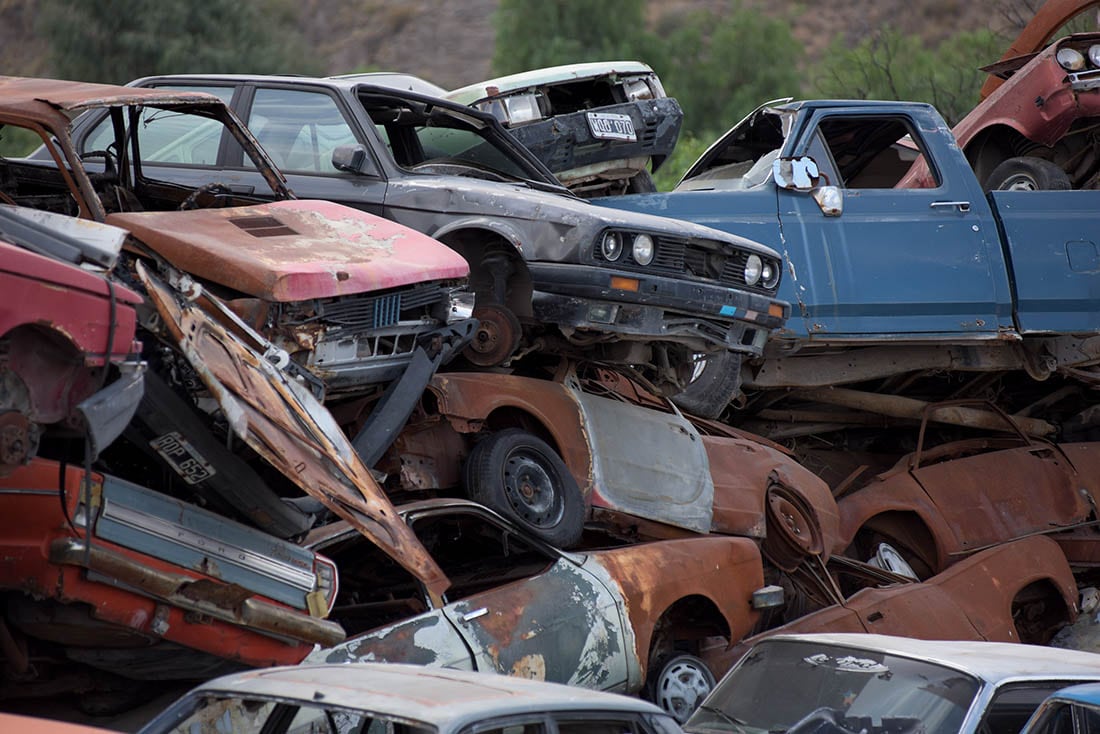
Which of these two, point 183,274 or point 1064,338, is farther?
point 1064,338

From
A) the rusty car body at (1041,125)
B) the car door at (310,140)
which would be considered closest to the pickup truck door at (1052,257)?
the rusty car body at (1041,125)

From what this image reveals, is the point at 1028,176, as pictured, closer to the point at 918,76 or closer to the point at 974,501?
the point at 974,501

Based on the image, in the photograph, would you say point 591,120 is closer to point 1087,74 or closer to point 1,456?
point 1087,74

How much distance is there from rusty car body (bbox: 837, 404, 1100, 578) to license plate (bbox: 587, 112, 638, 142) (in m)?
3.01

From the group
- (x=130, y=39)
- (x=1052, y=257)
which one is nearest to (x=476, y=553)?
(x=1052, y=257)

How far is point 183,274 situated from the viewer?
5.60 meters

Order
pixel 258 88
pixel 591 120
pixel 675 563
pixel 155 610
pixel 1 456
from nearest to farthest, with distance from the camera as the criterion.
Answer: pixel 1 456
pixel 155 610
pixel 675 563
pixel 258 88
pixel 591 120

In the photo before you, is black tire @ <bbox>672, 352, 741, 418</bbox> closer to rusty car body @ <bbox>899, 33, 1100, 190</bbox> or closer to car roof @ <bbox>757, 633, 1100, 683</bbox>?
rusty car body @ <bbox>899, 33, 1100, 190</bbox>

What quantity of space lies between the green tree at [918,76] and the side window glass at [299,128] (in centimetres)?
1338

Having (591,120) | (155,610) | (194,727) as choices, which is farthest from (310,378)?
(591,120)

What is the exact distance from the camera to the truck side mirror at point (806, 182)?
968 cm

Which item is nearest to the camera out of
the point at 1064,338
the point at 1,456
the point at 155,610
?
the point at 1,456

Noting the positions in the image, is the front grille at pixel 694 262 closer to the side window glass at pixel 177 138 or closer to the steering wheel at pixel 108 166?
the side window glass at pixel 177 138

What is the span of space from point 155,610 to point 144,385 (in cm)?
79
